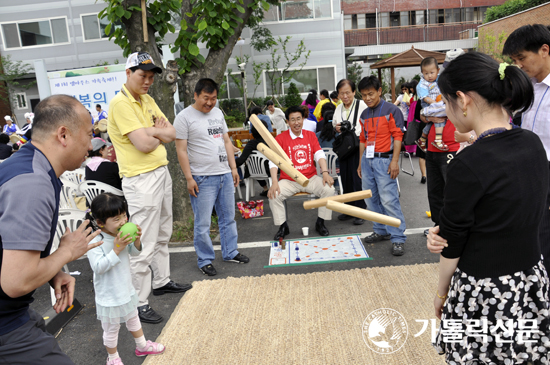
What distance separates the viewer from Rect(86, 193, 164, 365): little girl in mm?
2703

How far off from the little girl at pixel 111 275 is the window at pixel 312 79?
2076 centimetres

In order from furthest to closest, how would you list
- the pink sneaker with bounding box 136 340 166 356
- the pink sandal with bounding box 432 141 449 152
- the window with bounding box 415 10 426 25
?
the window with bounding box 415 10 426 25 → the pink sandal with bounding box 432 141 449 152 → the pink sneaker with bounding box 136 340 166 356

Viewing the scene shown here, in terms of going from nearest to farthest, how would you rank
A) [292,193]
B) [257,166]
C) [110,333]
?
[110,333] < [292,193] < [257,166]

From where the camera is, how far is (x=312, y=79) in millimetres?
22750

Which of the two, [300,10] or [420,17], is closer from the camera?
[300,10]

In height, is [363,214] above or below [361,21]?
below

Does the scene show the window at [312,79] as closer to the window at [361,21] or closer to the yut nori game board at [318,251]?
the window at [361,21]

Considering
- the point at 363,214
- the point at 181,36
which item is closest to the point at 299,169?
the point at 181,36

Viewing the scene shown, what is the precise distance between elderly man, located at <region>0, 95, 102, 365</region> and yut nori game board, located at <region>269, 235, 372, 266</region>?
317 cm

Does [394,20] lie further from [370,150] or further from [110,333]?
[110,333]

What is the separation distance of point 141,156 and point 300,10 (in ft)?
70.1

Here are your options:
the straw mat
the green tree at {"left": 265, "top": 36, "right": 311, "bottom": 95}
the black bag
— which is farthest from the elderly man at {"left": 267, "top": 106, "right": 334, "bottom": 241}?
the green tree at {"left": 265, "top": 36, "right": 311, "bottom": 95}

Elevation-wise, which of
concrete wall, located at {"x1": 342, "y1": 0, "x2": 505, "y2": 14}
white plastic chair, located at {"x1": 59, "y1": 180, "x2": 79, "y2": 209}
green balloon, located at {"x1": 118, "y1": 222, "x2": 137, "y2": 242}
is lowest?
white plastic chair, located at {"x1": 59, "y1": 180, "x2": 79, "y2": 209}

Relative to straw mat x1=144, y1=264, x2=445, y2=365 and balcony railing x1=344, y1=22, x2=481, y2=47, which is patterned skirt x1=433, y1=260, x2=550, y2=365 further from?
balcony railing x1=344, y1=22, x2=481, y2=47
